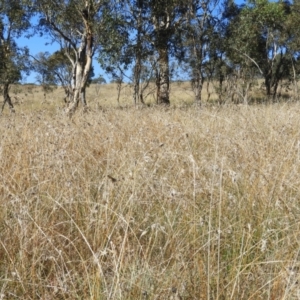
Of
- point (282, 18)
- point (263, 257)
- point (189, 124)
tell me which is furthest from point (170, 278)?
point (282, 18)

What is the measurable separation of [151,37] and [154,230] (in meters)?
14.7

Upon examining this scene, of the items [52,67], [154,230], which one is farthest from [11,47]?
[154,230]

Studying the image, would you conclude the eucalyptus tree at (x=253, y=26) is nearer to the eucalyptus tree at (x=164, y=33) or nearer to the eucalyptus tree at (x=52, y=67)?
the eucalyptus tree at (x=164, y=33)

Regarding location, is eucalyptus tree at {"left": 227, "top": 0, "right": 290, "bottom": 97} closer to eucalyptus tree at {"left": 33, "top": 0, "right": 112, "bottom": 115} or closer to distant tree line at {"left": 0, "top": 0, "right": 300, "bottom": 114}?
distant tree line at {"left": 0, "top": 0, "right": 300, "bottom": 114}

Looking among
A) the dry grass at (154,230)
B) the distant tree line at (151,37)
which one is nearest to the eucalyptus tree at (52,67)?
the distant tree line at (151,37)

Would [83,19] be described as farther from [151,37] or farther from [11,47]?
[11,47]

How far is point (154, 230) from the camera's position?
6.43 ft

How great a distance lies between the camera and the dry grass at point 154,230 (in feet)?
4.64

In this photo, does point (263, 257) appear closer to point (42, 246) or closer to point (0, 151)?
point (42, 246)

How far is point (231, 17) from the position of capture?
24.0 meters

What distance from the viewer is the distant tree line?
1352 centimetres

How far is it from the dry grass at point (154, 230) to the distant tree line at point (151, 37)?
16.3ft

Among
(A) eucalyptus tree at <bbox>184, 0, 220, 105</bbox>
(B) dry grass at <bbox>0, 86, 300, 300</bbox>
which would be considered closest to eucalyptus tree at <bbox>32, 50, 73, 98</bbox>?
(A) eucalyptus tree at <bbox>184, 0, 220, 105</bbox>

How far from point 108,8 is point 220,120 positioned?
33.6 feet
